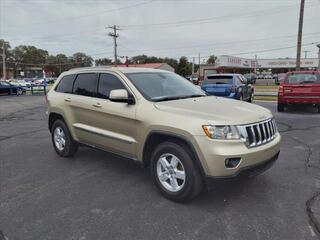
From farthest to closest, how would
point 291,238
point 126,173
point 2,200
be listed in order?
1. point 126,173
2. point 2,200
3. point 291,238

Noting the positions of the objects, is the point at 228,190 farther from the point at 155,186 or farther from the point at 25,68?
the point at 25,68

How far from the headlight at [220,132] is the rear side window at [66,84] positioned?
10.8 feet

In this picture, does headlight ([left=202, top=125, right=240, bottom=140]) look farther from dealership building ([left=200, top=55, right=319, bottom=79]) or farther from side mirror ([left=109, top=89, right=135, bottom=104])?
dealership building ([left=200, top=55, right=319, bottom=79])

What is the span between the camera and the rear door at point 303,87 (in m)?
11.9

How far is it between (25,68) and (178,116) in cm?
12619

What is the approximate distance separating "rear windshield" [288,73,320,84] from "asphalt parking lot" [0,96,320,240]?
6.82 metres

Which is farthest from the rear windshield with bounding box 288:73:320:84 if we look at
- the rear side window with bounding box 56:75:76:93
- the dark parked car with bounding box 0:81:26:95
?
the dark parked car with bounding box 0:81:26:95

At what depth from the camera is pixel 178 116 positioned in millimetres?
3875

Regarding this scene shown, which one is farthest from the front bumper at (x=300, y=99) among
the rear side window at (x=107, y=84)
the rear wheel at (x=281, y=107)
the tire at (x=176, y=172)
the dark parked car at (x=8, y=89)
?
the dark parked car at (x=8, y=89)

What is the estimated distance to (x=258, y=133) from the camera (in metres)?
3.88

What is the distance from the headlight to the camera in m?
3.60

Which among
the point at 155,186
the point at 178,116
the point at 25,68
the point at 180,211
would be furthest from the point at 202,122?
the point at 25,68

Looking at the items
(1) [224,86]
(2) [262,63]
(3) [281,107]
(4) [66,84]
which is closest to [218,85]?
(1) [224,86]

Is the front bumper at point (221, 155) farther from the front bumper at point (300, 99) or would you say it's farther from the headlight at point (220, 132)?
the front bumper at point (300, 99)
